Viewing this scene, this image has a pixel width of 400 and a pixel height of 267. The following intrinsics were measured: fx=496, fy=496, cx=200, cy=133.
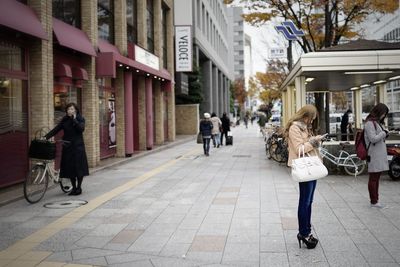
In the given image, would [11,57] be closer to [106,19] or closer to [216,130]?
[106,19]

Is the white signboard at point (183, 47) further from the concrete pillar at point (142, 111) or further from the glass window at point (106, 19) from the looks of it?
the glass window at point (106, 19)

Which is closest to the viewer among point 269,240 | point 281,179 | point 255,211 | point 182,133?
point 269,240

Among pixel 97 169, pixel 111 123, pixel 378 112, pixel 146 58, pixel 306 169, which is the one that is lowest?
pixel 97 169

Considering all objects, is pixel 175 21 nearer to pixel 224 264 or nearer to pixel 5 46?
pixel 5 46

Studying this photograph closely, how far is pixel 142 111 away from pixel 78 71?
756cm

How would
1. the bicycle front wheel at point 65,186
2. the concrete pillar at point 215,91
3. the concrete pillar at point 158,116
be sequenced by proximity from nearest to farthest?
the bicycle front wheel at point 65,186 < the concrete pillar at point 158,116 < the concrete pillar at point 215,91

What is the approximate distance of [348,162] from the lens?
40.2 ft

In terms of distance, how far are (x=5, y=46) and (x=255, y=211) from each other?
628 centimetres

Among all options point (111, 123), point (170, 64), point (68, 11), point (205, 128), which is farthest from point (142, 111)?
point (68, 11)

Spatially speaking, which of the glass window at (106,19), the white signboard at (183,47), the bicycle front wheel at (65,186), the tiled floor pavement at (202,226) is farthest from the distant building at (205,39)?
the bicycle front wheel at (65,186)

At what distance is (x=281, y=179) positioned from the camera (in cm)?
1187

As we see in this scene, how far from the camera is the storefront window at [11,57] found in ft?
33.6

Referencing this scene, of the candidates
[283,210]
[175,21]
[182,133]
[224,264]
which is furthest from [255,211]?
[182,133]

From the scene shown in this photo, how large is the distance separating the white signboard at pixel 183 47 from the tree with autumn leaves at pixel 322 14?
699cm
